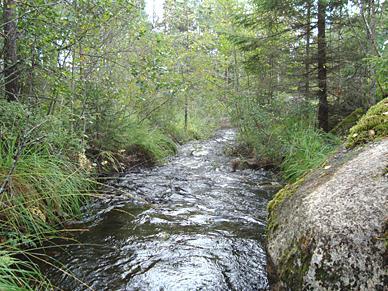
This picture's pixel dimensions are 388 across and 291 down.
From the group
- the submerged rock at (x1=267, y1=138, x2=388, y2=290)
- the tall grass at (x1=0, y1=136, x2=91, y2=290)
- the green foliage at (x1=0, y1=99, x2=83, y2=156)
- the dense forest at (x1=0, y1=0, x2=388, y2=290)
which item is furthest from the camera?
the dense forest at (x1=0, y1=0, x2=388, y2=290)

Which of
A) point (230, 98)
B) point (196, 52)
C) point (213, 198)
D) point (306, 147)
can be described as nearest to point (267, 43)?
point (230, 98)

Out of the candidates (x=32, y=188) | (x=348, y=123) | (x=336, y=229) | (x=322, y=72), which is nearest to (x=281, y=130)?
(x=348, y=123)

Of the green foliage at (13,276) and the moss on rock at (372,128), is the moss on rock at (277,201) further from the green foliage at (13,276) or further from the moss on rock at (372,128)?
the green foliage at (13,276)

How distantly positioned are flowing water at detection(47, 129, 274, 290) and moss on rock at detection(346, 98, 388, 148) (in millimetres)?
1541

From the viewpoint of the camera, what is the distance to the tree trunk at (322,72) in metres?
7.96

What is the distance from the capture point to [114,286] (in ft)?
9.19

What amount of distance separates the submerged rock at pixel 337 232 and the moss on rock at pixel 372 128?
0.89ft

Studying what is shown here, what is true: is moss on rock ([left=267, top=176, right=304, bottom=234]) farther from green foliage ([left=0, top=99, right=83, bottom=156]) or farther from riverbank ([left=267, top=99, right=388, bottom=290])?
green foliage ([left=0, top=99, right=83, bottom=156])

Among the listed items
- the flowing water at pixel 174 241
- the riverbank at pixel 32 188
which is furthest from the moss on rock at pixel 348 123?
the riverbank at pixel 32 188

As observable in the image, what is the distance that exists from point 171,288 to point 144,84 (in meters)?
4.28

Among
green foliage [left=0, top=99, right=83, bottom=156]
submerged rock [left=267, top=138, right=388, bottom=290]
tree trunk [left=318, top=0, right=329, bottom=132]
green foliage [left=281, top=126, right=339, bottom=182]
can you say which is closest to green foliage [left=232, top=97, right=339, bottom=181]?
green foliage [left=281, top=126, right=339, bottom=182]

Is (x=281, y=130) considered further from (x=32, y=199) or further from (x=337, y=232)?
(x=337, y=232)

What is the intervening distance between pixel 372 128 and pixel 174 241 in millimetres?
2483

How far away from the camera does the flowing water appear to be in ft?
9.47
